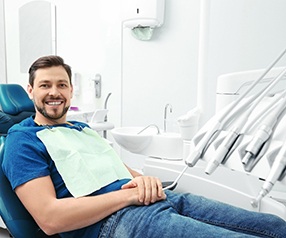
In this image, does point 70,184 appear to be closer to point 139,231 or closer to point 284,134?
point 139,231

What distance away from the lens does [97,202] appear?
2.86 feet

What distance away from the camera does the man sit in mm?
835

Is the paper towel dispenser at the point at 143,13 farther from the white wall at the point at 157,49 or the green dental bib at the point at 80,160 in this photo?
the green dental bib at the point at 80,160

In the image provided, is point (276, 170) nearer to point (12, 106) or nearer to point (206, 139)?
point (206, 139)

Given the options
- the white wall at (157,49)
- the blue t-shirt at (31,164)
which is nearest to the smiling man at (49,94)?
the blue t-shirt at (31,164)

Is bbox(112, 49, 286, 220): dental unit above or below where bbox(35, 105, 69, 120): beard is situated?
above

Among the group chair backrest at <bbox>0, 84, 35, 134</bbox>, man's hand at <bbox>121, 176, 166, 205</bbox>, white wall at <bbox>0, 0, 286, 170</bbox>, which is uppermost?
white wall at <bbox>0, 0, 286, 170</bbox>

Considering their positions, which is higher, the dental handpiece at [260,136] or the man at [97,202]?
the dental handpiece at [260,136]

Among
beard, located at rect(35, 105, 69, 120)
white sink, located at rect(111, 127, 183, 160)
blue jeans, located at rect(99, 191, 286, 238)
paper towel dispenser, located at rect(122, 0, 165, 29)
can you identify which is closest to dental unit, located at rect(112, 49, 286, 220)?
blue jeans, located at rect(99, 191, 286, 238)

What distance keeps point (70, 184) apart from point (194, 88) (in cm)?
151

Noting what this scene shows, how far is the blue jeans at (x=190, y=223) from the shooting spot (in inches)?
31.4

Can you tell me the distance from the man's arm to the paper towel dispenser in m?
1.61

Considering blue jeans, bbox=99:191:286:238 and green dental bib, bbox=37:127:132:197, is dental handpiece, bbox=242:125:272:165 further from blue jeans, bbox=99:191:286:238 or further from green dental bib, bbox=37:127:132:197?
green dental bib, bbox=37:127:132:197

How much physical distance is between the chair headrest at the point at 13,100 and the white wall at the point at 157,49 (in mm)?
956
